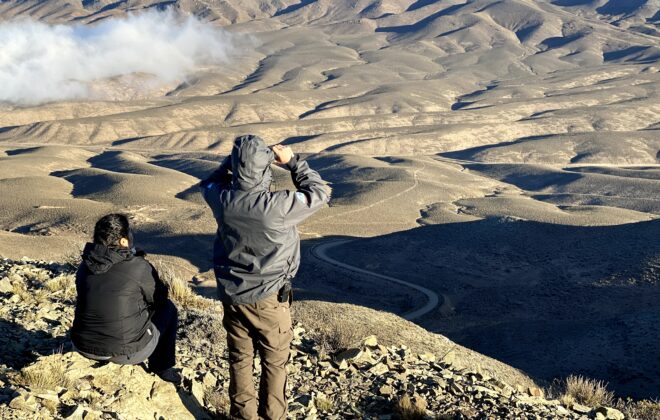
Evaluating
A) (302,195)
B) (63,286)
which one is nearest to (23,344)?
(63,286)

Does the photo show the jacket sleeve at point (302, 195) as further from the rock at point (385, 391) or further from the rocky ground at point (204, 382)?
the rock at point (385, 391)

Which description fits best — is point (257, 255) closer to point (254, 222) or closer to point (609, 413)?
point (254, 222)

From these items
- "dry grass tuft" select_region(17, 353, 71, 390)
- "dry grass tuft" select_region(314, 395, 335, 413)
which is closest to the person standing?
"dry grass tuft" select_region(314, 395, 335, 413)

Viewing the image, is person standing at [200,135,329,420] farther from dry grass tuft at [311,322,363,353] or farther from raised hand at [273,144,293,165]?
dry grass tuft at [311,322,363,353]

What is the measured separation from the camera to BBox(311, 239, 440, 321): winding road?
27517 mm

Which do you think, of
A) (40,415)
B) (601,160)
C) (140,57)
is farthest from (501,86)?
(40,415)

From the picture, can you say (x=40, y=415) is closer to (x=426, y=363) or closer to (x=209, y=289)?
(x=426, y=363)

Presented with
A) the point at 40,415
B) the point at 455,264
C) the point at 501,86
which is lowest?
the point at 501,86

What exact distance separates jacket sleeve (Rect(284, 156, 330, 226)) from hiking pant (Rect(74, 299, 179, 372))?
68.9 inches

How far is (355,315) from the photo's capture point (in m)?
14.7

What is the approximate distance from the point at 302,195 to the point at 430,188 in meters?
58.8

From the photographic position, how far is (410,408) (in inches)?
267

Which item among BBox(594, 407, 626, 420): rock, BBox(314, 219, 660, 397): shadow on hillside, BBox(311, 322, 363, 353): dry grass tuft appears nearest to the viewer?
BBox(594, 407, 626, 420): rock

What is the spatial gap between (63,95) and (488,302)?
426 ft
